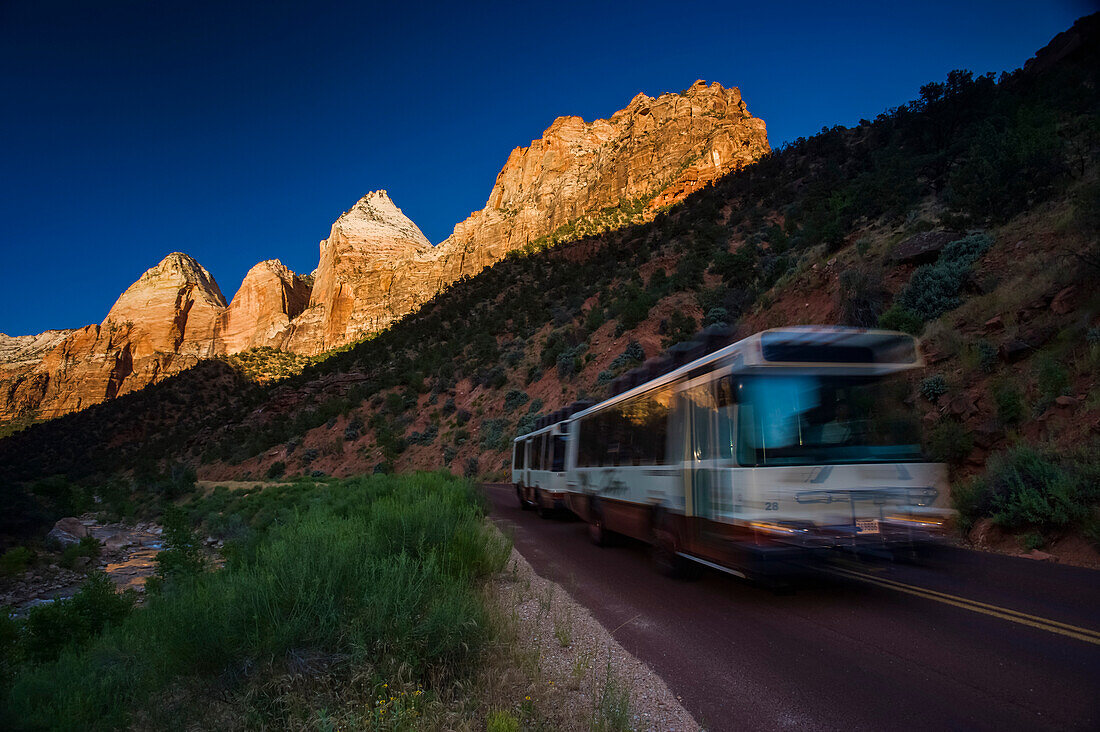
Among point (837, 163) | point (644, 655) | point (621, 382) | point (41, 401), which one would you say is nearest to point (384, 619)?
point (644, 655)

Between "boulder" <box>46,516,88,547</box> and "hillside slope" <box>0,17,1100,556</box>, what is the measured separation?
15.1 m

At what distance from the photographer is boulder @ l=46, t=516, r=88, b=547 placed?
2178cm

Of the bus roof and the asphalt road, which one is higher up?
the bus roof

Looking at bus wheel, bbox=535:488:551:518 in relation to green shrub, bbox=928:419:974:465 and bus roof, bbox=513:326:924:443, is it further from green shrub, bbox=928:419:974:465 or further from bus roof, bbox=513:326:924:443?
bus roof, bbox=513:326:924:443

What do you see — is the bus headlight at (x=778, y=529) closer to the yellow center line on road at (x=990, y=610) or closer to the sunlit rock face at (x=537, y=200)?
the yellow center line on road at (x=990, y=610)

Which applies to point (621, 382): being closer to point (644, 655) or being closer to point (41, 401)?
point (644, 655)

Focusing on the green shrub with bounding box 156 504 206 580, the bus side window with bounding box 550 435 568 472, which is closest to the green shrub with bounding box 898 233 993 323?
the bus side window with bounding box 550 435 568 472

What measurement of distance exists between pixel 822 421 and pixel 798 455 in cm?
57

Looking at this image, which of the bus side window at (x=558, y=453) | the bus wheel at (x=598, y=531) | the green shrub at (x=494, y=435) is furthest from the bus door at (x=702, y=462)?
the green shrub at (x=494, y=435)

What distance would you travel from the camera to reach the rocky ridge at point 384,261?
2640 inches

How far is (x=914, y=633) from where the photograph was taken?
476cm

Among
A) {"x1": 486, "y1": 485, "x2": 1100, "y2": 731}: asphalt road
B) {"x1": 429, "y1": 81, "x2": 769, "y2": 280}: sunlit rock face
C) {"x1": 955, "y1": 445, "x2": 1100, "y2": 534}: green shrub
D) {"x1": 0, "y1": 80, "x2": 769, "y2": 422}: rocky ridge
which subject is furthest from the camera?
{"x1": 0, "y1": 80, "x2": 769, "y2": 422}: rocky ridge

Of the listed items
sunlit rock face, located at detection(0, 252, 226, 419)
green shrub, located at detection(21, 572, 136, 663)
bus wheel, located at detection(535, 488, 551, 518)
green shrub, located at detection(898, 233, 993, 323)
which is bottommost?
green shrub, located at detection(21, 572, 136, 663)

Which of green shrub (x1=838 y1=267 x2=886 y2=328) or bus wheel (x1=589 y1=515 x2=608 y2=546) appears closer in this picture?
bus wheel (x1=589 y1=515 x2=608 y2=546)
